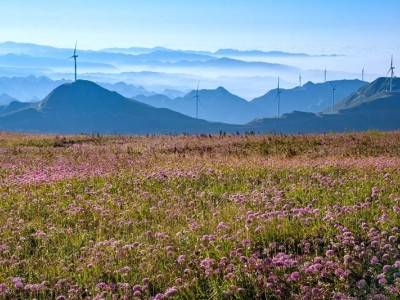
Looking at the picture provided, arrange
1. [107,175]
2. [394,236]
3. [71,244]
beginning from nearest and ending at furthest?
[394,236] < [71,244] < [107,175]

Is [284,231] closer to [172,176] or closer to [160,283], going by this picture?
[160,283]

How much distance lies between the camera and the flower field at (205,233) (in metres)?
8.08

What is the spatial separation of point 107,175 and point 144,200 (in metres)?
3.89

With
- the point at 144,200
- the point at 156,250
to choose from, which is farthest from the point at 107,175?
the point at 156,250

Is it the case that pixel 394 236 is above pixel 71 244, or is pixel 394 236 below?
above

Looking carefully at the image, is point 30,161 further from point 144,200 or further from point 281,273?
point 281,273

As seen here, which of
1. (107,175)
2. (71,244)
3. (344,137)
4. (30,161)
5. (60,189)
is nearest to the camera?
(71,244)

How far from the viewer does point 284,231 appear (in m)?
9.77

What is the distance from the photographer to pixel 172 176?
16109mm

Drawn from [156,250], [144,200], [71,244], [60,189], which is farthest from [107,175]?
[156,250]

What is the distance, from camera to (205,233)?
1020 cm

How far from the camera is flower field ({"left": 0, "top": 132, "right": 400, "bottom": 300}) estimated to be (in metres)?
8.08

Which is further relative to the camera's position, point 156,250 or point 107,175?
point 107,175

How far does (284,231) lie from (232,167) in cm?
804
